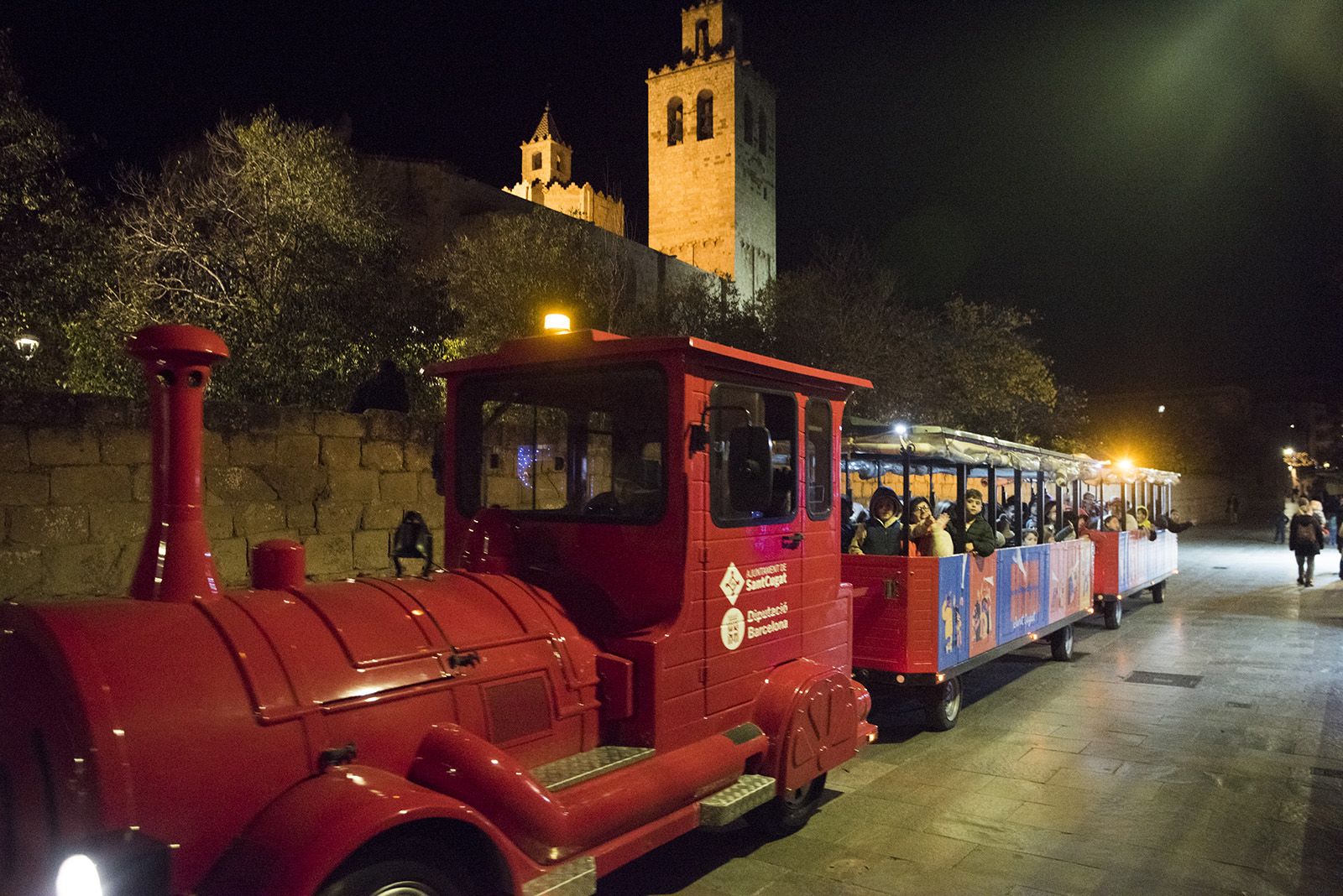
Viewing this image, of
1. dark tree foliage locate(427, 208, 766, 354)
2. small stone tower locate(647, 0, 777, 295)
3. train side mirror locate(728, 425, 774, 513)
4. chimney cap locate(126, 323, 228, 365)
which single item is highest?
small stone tower locate(647, 0, 777, 295)

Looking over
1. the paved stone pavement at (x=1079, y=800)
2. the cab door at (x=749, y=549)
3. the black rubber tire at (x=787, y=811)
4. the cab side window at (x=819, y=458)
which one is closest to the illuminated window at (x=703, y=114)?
the paved stone pavement at (x=1079, y=800)

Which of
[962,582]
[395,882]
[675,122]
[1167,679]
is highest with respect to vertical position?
[675,122]

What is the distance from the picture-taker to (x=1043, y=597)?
9.17 m

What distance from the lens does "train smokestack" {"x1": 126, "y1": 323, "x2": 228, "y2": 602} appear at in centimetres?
289

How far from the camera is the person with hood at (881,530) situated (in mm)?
7098

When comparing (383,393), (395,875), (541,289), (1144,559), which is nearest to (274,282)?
(383,393)

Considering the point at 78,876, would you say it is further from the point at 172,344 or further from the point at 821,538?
the point at 821,538

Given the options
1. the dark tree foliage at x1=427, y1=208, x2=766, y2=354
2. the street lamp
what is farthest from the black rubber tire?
the dark tree foliage at x1=427, y1=208, x2=766, y2=354

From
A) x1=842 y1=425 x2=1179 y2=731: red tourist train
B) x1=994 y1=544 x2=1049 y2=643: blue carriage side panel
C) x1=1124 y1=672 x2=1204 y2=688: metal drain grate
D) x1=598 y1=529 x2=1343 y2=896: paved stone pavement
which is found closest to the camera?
x1=598 y1=529 x2=1343 y2=896: paved stone pavement

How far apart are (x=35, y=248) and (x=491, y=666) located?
8347mm

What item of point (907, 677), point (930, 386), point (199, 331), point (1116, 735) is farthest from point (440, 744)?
point (930, 386)

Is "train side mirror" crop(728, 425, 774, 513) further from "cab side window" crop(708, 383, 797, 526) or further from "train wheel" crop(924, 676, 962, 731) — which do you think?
"train wheel" crop(924, 676, 962, 731)

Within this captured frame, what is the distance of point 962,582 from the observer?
7.09 meters

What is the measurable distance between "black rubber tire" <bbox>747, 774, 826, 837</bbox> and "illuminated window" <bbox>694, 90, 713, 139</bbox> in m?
56.4
